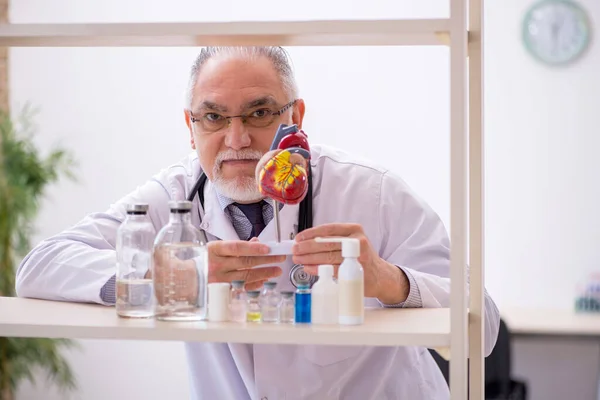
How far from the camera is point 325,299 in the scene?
1194mm

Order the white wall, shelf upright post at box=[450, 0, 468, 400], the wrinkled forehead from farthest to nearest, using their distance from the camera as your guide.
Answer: the white wall < the wrinkled forehead < shelf upright post at box=[450, 0, 468, 400]

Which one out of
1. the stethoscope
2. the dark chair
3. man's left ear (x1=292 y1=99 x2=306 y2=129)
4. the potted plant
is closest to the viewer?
the stethoscope

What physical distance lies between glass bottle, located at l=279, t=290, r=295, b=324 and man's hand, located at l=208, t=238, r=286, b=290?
78mm

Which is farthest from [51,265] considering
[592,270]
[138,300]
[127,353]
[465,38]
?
[592,270]

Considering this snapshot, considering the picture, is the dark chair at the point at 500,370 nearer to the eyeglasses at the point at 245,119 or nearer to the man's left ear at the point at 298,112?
the man's left ear at the point at 298,112

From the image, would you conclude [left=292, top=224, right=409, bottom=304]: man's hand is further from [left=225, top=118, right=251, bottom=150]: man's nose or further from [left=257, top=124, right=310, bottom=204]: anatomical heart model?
[left=225, top=118, right=251, bottom=150]: man's nose

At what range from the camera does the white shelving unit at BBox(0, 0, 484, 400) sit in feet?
3.72

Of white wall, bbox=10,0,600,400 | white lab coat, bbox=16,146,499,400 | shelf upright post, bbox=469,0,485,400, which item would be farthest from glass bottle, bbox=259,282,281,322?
white wall, bbox=10,0,600,400

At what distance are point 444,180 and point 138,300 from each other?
321 cm

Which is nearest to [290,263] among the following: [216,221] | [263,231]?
[263,231]

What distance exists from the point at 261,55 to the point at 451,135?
25.0 inches

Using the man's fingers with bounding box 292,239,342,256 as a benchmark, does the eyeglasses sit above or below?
above

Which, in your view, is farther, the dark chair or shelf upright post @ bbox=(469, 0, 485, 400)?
the dark chair

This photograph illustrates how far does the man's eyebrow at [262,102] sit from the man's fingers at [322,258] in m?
0.48
